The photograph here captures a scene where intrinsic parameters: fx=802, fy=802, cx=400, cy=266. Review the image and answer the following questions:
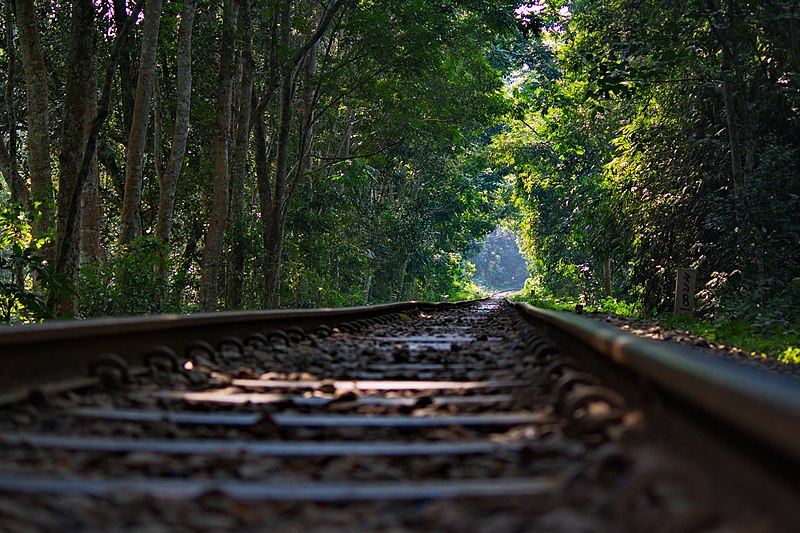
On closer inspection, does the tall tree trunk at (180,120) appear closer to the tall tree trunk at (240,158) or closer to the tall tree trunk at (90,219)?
the tall tree trunk at (90,219)

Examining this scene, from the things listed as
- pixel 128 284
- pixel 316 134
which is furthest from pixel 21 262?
pixel 316 134

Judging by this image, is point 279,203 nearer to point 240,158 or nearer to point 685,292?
point 240,158

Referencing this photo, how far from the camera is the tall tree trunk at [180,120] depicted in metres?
12.6

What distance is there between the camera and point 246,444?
2.39m

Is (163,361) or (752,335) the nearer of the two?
(163,361)

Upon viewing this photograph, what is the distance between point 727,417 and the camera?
1.48 m

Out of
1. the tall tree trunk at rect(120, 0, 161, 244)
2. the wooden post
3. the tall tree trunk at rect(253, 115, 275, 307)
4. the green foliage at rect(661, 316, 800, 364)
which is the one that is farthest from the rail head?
the tall tree trunk at rect(253, 115, 275, 307)

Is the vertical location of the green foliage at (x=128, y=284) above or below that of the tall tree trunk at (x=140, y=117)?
below

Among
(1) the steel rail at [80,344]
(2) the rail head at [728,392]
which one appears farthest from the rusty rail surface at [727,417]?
(1) the steel rail at [80,344]

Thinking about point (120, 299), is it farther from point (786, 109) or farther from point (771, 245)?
point (786, 109)

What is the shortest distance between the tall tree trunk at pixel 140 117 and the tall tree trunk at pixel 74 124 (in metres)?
1.54

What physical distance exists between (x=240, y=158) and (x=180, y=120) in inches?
113

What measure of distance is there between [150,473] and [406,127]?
71.0 feet

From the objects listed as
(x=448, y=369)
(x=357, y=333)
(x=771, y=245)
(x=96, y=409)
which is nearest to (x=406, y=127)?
(x=771, y=245)
